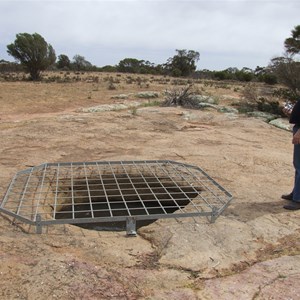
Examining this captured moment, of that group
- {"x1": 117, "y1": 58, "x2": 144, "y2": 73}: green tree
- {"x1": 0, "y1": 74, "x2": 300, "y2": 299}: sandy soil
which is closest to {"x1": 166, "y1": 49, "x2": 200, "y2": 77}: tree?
{"x1": 117, "y1": 58, "x2": 144, "y2": 73}: green tree

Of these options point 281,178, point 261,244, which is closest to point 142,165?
point 281,178

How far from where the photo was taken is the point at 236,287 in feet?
9.07

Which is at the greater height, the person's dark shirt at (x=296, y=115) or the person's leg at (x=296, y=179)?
the person's dark shirt at (x=296, y=115)

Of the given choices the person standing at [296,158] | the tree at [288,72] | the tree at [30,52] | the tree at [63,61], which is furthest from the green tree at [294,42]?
the tree at [63,61]

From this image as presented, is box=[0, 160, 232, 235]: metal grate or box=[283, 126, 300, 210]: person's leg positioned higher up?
box=[283, 126, 300, 210]: person's leg

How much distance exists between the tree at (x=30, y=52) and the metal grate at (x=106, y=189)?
2030 centimetres

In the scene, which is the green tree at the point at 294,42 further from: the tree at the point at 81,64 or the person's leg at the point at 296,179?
the tree at the point at 81,64

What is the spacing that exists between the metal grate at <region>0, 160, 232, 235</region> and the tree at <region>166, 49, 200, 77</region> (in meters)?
34.7

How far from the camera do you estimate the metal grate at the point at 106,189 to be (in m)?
4.10

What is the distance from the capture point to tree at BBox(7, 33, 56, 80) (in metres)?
24.4

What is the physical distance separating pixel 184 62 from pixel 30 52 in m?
20.6

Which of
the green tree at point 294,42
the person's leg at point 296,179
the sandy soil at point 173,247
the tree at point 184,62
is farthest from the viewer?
the tree at point 184,62

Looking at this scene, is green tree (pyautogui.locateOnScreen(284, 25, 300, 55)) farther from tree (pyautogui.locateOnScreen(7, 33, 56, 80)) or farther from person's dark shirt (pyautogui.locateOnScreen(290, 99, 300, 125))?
person's dark shirt (pyautogui.locateOnScreen(290, 99, 300, 125))

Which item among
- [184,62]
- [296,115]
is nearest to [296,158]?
[296,115]
